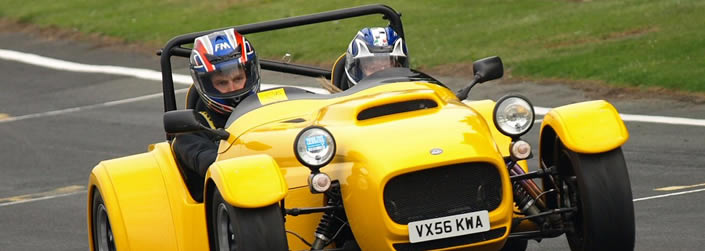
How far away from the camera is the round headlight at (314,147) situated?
24.0 feet

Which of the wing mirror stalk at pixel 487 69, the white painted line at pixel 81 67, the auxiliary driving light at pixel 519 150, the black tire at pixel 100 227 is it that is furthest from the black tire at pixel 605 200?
the white painted line at pixel 81 67

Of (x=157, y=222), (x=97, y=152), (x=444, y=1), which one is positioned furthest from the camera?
(x=444, y=1)

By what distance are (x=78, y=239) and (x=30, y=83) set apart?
10330mm

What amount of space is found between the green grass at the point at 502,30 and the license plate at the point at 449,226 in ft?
30.6

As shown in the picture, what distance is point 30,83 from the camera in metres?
21.5

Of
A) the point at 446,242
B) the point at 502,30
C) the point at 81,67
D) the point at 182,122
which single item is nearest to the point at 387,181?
the point at 446,242

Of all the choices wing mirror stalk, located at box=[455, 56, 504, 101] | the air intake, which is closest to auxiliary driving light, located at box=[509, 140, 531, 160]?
the air intake

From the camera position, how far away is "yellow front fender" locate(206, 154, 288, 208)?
23.5 feet

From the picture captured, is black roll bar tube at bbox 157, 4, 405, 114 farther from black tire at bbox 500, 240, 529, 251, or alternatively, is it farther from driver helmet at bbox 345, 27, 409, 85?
black tire at bbox 500, 240, 529, 251

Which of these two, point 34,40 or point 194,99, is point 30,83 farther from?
point 194,99

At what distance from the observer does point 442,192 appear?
23.7 feet

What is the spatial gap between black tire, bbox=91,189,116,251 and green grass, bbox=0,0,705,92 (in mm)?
8365

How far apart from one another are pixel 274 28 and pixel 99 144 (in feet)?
21.5

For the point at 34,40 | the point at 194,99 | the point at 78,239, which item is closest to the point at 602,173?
the point at 194,99
